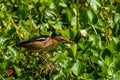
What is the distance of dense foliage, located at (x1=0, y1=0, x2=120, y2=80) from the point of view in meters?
4.63

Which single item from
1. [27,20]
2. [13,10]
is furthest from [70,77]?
[13,10]

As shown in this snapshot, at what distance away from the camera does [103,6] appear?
19.3 feet

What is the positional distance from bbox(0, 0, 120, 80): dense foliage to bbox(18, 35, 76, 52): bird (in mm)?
87

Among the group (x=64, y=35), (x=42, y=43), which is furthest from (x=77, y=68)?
(x=64, y=35)

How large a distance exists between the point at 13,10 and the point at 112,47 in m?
1.55

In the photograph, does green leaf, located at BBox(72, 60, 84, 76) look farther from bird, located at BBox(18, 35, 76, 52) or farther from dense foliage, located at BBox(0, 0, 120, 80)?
bird, located at BBox(18, 35, 76, 52)

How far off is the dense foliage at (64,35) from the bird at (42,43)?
87 millimetres

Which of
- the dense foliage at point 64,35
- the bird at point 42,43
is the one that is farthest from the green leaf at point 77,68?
the bird at point 42,43

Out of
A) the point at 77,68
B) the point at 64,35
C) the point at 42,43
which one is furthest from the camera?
the point at 64,35

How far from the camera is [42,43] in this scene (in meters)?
4.74

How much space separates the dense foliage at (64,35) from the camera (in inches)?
182

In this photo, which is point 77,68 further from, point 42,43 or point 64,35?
point 64,35

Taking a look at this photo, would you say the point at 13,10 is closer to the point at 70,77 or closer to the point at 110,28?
the point at 110,28

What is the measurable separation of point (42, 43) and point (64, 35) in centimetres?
48
